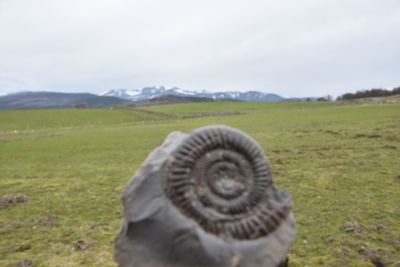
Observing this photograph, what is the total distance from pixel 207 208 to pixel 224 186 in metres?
0.42

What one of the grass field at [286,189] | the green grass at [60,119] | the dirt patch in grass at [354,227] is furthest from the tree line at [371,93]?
the dirt patch in grass at [354,227]

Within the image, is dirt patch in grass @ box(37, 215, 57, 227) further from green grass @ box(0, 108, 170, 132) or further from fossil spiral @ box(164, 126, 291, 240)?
green grass @ box(0, 108, 170, 132)

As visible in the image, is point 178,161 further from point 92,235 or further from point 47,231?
point 47,231

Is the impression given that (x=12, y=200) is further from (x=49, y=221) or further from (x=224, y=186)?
(x=224, y=186)

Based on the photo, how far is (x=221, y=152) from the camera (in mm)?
7125

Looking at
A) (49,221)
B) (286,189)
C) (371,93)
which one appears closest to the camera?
(49,221)

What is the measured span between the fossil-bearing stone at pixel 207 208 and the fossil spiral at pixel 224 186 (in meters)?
0.01

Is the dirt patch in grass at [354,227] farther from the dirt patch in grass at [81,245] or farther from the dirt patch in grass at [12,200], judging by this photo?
the dirt patch in grass at [12,200]

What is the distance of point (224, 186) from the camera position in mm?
6973

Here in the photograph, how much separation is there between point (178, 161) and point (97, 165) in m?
17.3

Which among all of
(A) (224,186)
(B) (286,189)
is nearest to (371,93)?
(B) (286,189)

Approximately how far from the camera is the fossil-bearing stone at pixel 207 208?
22.2 feet

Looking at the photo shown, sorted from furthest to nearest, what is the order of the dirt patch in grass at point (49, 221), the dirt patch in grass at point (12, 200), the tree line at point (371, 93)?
the tree line at point (371, 93)
the dirt patch in grass at point (12, 200)
the dirt patch in grass at point (49, 221)

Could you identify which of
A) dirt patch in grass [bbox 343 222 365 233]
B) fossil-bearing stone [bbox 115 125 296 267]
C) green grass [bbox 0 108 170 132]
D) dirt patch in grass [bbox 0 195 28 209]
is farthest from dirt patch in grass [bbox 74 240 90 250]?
green grass [bbox 0 108 170 132]
